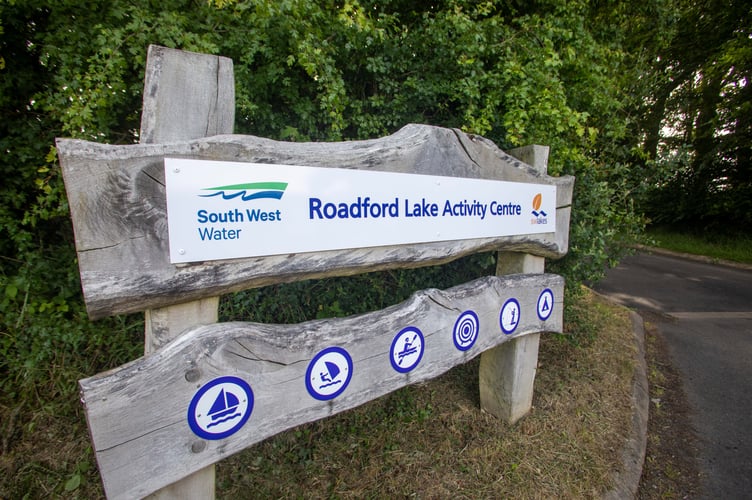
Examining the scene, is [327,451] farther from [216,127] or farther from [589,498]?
[216,127]

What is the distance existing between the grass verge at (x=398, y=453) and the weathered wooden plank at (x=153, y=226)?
1.41 meters

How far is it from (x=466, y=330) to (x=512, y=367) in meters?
0.76

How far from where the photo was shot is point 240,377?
127cm

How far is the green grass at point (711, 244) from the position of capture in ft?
30.2

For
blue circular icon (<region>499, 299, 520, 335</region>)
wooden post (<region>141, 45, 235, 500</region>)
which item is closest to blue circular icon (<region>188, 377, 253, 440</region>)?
wooden post (<region>141, 45, 235, 500</region>)

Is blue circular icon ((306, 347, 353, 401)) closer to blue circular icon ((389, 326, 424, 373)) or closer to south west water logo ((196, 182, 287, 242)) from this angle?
blue circular icon ((389, 326, 424, 373))

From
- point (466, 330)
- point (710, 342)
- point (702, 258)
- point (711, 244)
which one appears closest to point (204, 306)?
point (466, 330)

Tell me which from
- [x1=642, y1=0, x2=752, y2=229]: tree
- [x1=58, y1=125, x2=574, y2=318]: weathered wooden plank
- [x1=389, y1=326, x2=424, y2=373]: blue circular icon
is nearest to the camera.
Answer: [x1=58, y1=125, x2=574, y2=318]: weathered wooden plank

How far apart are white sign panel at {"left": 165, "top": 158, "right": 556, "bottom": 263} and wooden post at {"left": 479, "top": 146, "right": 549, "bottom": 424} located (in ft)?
1.92

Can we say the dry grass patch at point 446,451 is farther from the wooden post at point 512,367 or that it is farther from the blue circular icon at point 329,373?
the blue circular icon at point 329,373

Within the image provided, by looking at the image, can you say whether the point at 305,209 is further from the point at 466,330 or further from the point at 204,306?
the point at 466,330

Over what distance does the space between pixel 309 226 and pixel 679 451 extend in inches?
127

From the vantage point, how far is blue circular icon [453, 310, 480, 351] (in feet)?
6.30

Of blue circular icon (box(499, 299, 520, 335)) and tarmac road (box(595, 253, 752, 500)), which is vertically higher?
blue circular icon (box(499, 299, 520, 335))
